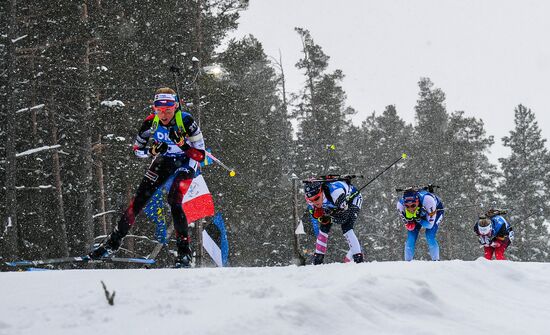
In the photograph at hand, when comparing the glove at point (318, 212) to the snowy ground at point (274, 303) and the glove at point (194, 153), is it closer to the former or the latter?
the glove at point (194, 153)

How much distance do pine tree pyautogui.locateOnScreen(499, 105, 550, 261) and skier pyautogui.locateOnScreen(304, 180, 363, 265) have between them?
28.9m

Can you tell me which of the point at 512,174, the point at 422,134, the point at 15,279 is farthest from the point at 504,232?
the point at 422,134

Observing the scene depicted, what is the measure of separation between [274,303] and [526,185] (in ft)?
122

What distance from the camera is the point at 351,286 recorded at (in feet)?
13.0

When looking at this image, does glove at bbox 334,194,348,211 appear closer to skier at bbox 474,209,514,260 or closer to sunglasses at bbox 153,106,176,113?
sunglasses at bbox 153,106,176,113

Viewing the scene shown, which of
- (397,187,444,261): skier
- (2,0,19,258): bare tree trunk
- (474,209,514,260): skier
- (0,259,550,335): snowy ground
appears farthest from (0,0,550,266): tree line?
(0,259,550,335): snowy ground

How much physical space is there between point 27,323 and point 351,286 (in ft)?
7.17

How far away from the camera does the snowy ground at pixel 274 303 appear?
321cm

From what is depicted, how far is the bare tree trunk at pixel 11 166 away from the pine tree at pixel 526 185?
29503 mm

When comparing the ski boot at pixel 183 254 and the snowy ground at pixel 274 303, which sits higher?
the ski boot at pixel 183 254

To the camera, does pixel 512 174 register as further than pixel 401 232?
No

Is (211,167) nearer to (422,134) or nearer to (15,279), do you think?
(15,279)

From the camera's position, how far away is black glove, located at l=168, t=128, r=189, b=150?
21.4 feet

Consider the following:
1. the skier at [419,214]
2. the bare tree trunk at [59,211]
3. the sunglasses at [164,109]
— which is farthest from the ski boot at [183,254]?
the bare tree trunk at [59,211]
